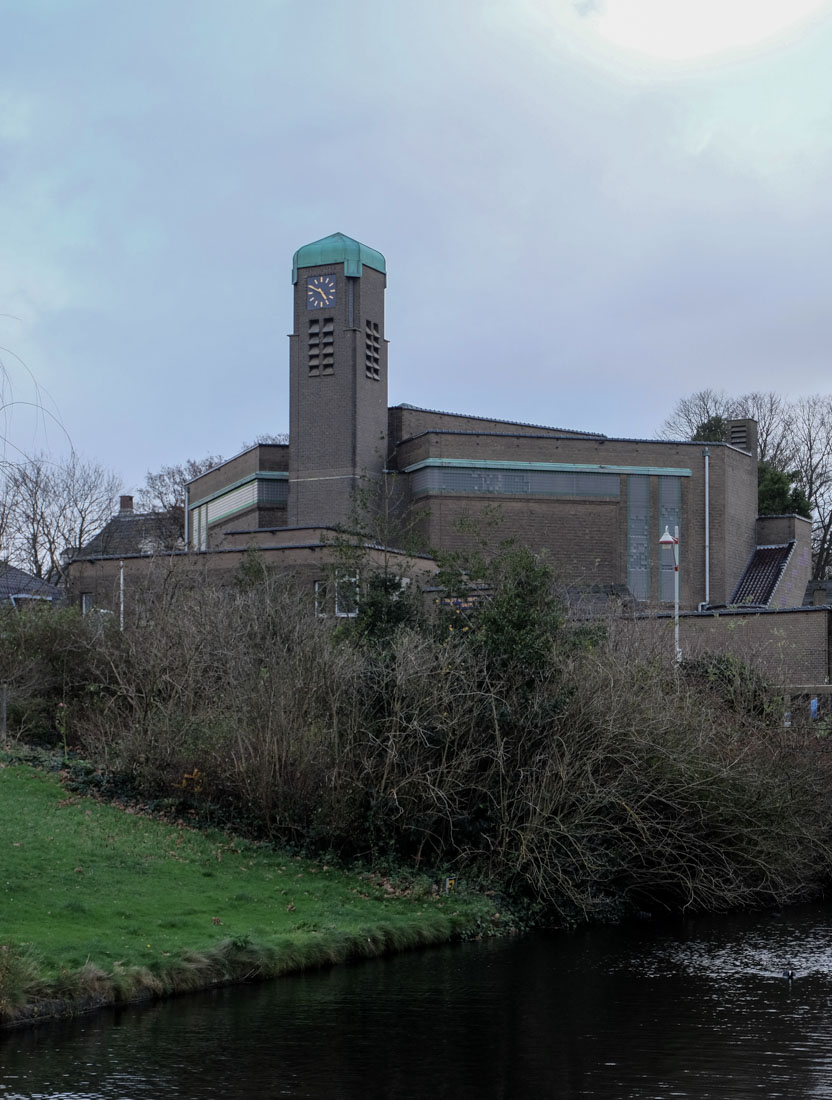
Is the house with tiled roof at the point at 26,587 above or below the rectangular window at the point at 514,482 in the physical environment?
below

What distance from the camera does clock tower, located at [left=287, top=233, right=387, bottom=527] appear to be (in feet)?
201

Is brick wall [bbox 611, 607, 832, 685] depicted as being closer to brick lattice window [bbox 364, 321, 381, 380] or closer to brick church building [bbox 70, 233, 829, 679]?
brick church building [bbox 70, 233, 829, 679]

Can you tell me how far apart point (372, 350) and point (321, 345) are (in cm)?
249

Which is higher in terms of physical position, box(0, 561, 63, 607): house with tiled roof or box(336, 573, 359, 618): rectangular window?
box(0, 561, 63, 607): house with tiled roof

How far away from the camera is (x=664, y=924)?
22.9 m

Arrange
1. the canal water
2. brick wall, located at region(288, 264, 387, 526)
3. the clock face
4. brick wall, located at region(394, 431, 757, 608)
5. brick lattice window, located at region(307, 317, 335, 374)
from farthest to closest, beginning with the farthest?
the clock face
brick lattice window, located at region(307, 317, 335, 374)
brick wall, located at region(288, 264, 387, 526)
brick wall, located at region(394, 431, 757, 608)
the canal water

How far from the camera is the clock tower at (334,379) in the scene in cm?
6125

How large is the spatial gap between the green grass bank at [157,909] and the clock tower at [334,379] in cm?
3651

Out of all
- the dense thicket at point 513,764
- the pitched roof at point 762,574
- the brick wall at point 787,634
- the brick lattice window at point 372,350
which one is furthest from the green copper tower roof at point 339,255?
the dense thicket at point 513,764

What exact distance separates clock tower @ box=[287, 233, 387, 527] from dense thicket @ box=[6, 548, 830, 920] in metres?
35.3

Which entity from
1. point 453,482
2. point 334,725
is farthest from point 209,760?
point 453,482

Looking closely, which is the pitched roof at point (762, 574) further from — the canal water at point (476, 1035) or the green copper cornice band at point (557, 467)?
the canal water at point (476, 1035)

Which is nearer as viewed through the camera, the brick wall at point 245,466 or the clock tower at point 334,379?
the clock tower at point 334,379

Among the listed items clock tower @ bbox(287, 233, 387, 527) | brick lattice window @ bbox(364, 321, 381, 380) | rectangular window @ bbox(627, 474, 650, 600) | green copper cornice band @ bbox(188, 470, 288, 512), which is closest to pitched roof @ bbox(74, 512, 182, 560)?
green copper cornice band @ bbox(188, 470, 288, 512)
